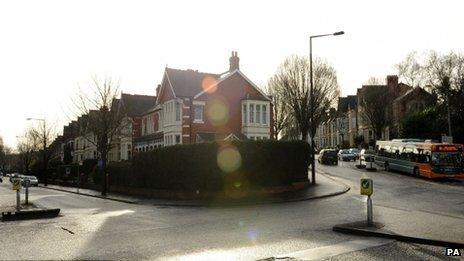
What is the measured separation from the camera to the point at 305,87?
169ft

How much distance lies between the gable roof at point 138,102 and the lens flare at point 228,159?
3219cm

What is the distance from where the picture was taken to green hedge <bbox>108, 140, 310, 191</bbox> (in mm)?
26438

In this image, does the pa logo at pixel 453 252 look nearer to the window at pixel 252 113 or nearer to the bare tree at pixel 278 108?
the window at pixel 252 113

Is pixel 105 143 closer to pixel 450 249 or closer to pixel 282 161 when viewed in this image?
pixel 282 161

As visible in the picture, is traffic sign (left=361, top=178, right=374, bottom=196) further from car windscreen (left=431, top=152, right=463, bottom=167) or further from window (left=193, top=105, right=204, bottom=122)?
window (left=193, top=105, right=204, bottom=122)

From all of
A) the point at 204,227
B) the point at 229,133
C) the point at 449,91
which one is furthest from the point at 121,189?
the point at 449,91

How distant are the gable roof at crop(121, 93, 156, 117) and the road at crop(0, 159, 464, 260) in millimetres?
40205

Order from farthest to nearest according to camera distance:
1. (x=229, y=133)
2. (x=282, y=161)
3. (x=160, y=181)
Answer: (x=229, y=133), (x=160, y=181), (x=282, y=161)

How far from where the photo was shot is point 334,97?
52.5 meters

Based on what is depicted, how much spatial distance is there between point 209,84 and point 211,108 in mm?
3011

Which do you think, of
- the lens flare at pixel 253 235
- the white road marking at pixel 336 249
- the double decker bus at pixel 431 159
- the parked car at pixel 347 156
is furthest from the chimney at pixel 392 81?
the white road marking at pixel 336 249

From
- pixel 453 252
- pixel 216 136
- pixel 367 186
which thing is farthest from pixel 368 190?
pixel 216 136

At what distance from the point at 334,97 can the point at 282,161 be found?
89.2 feet

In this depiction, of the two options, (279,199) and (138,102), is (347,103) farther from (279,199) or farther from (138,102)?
(279,199)
